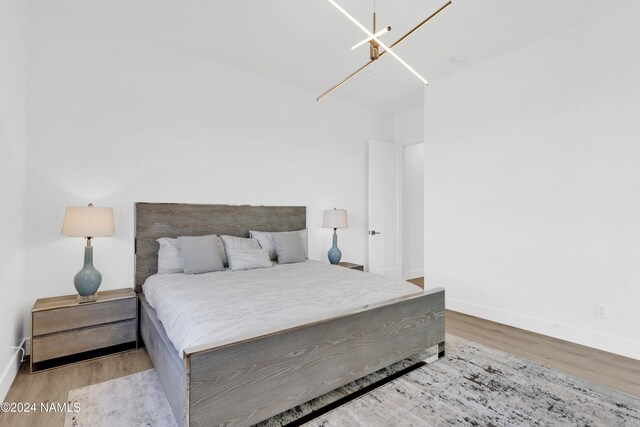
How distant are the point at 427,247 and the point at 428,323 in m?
1.97

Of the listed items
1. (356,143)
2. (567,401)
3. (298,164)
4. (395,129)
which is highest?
(395,129)

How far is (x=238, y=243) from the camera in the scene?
3.32 metres

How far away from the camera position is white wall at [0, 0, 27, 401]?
199 centimetres

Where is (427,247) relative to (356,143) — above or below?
below

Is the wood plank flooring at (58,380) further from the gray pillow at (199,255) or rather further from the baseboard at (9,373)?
the gray pillow at (199,255)

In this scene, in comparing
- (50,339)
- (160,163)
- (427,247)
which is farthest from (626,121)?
(50,339)

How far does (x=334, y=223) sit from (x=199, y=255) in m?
1.85

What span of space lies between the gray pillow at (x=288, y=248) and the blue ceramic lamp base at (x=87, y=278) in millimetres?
1707

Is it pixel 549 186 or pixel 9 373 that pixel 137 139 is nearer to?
pixel 9 373

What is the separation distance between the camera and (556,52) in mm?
3027

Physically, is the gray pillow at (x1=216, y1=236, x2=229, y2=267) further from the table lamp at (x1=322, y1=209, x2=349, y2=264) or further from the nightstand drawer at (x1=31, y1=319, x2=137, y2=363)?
the table lamp at (x1=322, y1=209, x2=349, y2=264)

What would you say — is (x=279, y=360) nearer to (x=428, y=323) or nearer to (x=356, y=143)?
(x=428, y=323)

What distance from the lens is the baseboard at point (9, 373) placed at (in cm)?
195

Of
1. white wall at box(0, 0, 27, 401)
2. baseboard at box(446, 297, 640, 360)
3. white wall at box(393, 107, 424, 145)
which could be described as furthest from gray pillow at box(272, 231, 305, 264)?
white wall at box(393, 107, 424, 145)
